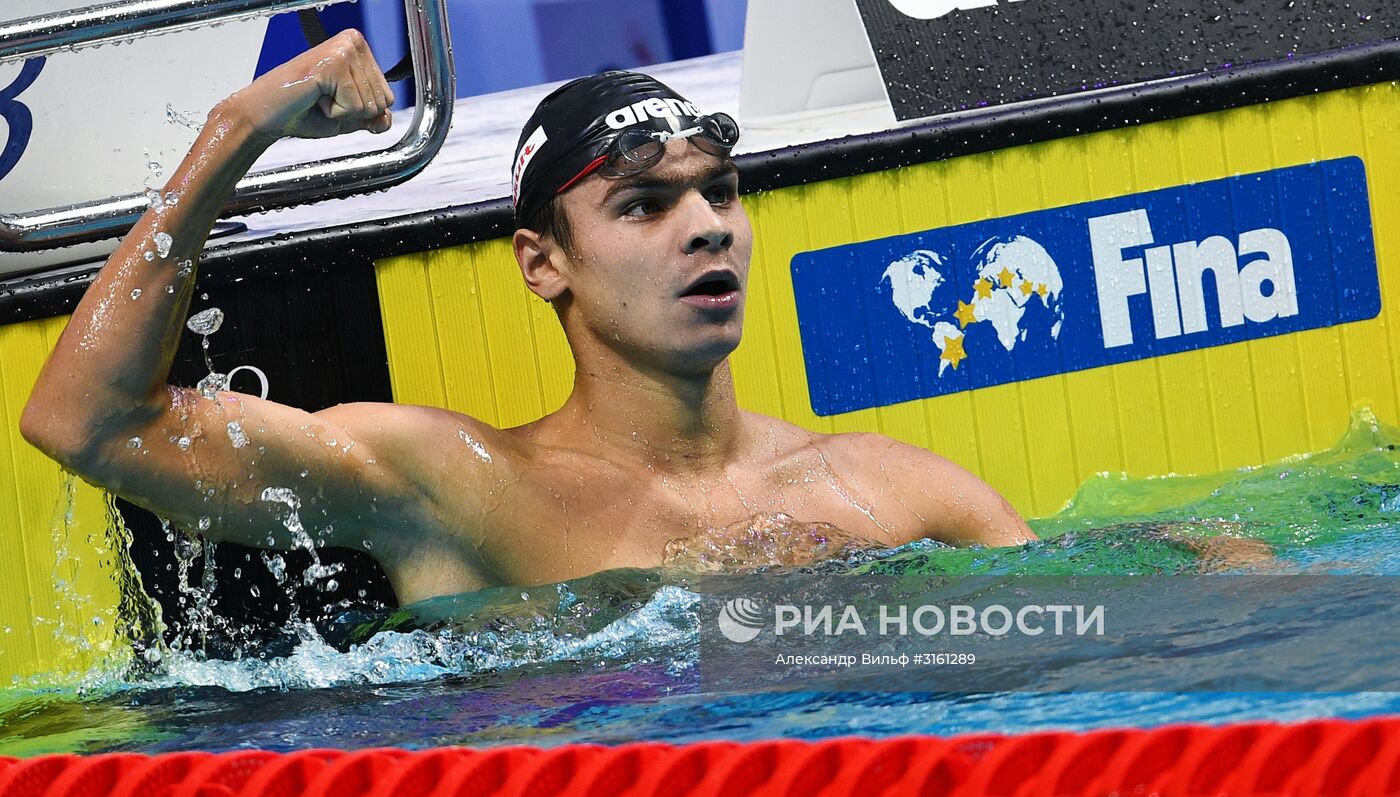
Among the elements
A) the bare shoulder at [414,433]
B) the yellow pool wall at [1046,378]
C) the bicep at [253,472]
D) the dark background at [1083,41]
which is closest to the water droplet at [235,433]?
the bicep at [253,472]

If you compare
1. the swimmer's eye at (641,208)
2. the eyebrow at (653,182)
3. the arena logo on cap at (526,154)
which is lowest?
the swimmer's eye at (641,208)

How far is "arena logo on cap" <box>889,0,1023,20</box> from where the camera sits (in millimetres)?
3100

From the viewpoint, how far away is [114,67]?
2799mm

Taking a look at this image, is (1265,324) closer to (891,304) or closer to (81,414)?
(891,304)

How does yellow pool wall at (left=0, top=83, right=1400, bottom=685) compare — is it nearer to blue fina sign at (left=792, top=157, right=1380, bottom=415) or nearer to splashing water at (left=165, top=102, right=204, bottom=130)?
blue fina sign at (left=792, top=157, right=1380, bottom=415)

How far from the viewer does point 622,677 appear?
6.43ft

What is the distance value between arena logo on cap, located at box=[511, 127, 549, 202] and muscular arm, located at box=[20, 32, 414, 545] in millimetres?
351

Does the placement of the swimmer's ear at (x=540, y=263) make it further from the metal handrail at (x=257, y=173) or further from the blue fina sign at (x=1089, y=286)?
the blue fina sign at (x=1089, y=286)

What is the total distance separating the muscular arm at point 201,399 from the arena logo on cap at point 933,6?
1.40 m

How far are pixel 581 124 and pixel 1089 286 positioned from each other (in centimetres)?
118

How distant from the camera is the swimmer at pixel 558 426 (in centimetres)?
194

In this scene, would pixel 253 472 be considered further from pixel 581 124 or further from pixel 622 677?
pixel 581 124

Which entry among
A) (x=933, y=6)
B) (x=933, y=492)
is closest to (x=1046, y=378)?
(x=933, y=492)

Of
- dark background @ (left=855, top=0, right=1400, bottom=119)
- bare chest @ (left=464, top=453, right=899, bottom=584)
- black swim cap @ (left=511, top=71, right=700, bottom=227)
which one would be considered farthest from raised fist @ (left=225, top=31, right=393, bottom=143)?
dark background @ (left=855, top=0, right=1400, bottom=119)
